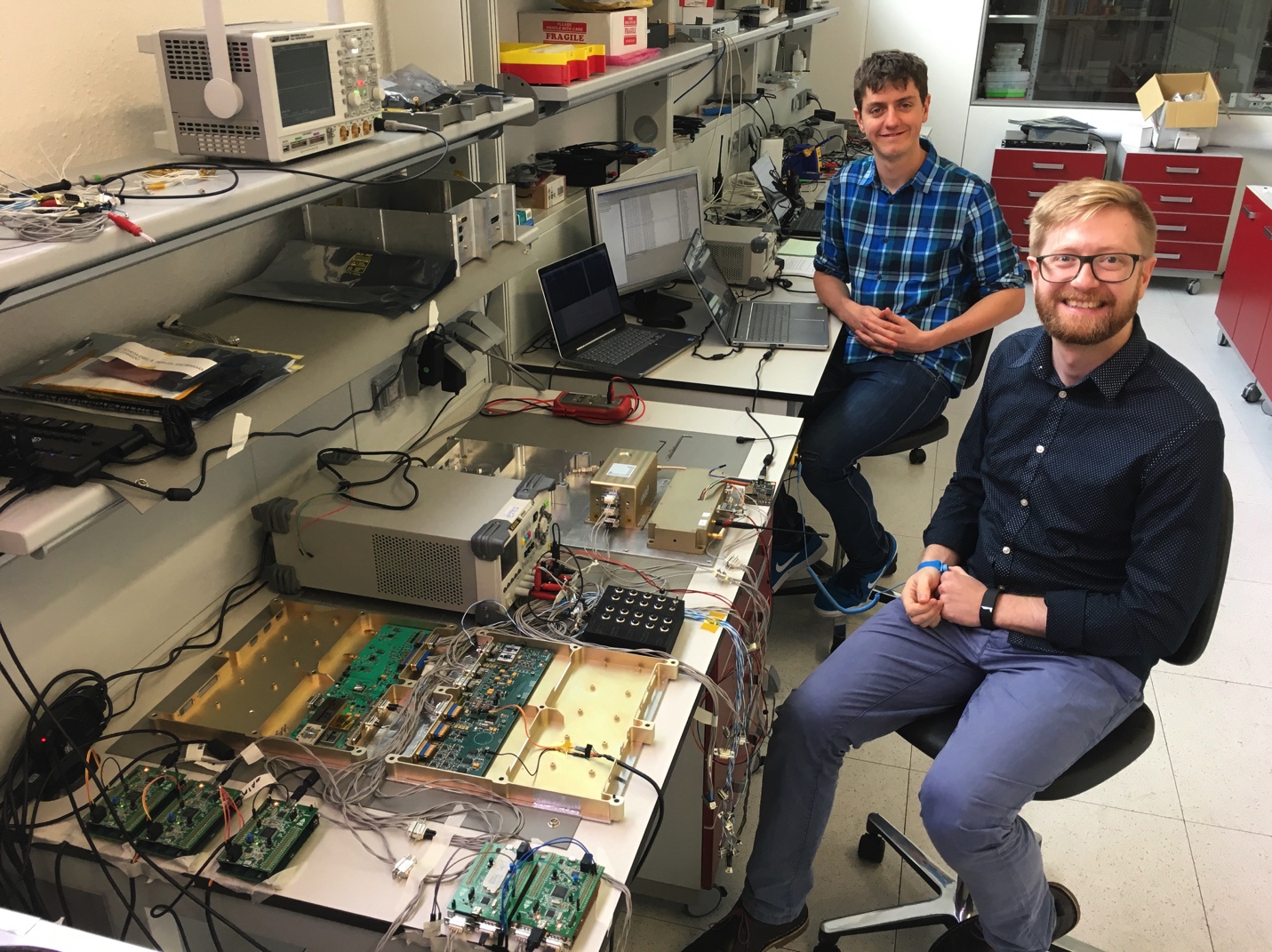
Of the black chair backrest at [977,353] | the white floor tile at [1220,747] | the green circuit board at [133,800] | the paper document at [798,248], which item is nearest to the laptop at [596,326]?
the black chair backrest at [977,353]

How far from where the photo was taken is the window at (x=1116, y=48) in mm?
5891

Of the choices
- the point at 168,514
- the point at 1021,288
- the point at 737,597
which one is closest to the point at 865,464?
the point at 1021,288

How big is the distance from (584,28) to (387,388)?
43.4 inches

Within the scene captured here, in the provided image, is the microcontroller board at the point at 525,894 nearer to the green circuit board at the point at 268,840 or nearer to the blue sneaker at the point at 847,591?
the green circuit board at the point at 268,840

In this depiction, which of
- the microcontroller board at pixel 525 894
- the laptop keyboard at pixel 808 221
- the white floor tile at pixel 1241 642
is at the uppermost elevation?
the laptop keyboard at pixel 808 221

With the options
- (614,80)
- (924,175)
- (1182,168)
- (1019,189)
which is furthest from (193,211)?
(1182,168)

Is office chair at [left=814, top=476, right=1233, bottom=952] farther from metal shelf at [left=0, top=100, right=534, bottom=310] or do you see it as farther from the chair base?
metal shelf at [left=0, top=100, right=534, bottom=310]

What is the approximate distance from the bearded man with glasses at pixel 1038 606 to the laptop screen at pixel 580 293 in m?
1.16

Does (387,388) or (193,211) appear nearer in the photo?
(193,211)

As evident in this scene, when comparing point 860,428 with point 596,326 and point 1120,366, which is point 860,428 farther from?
point 1120,366

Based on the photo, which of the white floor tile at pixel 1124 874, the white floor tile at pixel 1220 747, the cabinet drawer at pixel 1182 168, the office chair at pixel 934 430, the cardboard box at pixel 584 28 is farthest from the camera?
the cabinet drawer at pixel 1182 168

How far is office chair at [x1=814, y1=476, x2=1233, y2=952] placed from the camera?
161cm

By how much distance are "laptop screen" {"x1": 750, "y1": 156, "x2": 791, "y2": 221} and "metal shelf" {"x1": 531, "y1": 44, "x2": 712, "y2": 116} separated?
2.63ft

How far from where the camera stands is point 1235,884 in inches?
82.9
